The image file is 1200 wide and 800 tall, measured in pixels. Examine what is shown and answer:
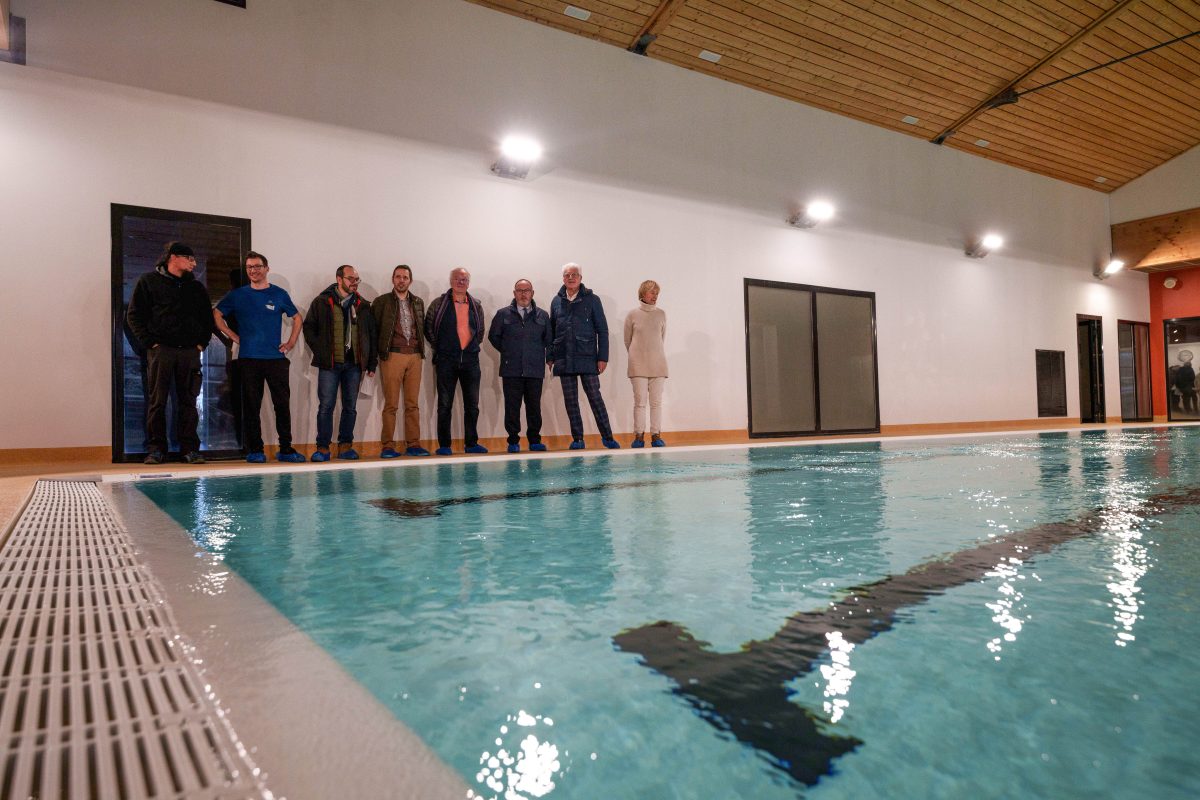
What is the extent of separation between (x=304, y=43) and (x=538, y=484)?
4.94 metres

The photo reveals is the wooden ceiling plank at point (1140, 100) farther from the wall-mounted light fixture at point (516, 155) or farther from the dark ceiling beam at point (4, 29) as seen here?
the dark ceiling beam at point (4, 29)

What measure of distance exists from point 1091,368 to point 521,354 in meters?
11.4

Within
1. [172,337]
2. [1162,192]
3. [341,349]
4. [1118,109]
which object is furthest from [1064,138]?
[172,337]

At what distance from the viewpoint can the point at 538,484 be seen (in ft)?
9.59

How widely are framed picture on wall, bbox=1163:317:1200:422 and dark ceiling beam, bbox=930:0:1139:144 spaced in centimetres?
735

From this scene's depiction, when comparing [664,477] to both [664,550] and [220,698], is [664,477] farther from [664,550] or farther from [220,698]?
[220,698]

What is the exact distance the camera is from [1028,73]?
8516 millimetres

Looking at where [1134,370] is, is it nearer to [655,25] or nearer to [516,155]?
[655,25]

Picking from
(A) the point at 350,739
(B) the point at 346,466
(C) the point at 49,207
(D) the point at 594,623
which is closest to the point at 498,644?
(D) the point at 594,623

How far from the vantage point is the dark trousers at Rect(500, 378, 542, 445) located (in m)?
6.30

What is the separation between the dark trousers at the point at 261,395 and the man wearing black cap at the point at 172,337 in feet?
1.12

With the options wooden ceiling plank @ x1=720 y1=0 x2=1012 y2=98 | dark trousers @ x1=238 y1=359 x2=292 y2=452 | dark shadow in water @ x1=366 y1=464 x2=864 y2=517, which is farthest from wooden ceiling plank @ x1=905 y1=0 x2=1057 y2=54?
dark trousers @ x1=238 y1=359 x2=292 y2=452

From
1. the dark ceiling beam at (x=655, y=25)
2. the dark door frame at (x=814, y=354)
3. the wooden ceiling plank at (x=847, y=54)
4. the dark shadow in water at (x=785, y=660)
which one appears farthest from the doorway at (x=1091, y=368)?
the dark shadow in water at (x=785, y=660)

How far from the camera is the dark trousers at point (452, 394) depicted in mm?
6004
